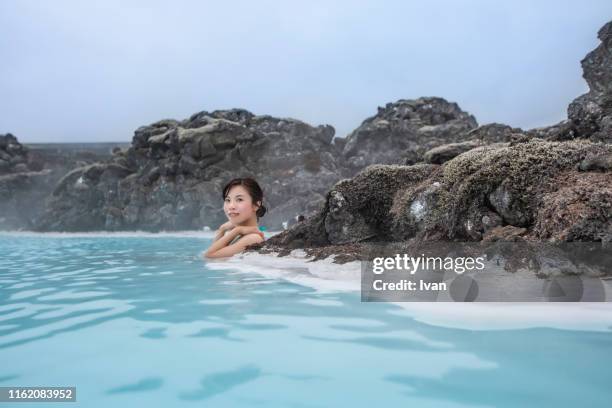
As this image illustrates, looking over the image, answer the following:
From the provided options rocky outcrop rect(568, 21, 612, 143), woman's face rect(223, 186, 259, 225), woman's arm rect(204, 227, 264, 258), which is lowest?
woman's arm rect(204, 227, 264, 258)

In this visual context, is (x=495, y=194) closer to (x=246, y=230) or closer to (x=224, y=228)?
(x=246, y=230)

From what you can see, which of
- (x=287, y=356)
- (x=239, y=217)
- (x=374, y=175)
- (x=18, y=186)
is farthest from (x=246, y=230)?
(x=18, y=186)

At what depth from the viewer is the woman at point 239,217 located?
9.83 m

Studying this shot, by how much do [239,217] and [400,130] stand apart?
4373cm

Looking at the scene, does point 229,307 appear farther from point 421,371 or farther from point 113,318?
point 421,371

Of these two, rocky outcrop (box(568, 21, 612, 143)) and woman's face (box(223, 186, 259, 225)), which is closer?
rocky outcrop (box(568, 21, 612, 143))

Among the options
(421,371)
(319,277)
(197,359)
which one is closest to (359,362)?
(421,371)

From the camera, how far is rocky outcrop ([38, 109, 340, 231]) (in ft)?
140

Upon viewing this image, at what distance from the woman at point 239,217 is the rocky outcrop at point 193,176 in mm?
27559

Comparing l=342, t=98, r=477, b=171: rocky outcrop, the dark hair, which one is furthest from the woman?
l=342, t=98, r=477, b=171: rocky outcrop
